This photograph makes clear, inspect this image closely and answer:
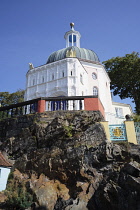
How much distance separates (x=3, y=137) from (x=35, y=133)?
3032 mm

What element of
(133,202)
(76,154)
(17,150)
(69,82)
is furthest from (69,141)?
(69,82)

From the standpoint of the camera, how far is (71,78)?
27.9m

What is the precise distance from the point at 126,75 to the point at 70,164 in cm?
2581

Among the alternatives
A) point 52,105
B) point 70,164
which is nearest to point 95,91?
point 52,105

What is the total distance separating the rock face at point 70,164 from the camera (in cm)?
939

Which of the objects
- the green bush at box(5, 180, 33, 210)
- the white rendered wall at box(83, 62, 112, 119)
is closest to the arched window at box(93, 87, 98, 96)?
the white rendered wall at box(83, 62, 112, 119)

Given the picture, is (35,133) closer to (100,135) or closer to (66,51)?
(100,135)

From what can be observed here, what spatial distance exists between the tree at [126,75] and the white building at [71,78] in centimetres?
278

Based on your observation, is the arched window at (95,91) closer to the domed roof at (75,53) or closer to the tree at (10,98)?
the domed roof at (75,53)

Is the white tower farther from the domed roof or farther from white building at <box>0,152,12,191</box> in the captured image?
white building at <box>0,152,12,191</box>

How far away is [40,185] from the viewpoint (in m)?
11.0

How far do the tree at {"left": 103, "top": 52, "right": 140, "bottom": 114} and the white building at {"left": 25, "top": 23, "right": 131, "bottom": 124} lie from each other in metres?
2.78

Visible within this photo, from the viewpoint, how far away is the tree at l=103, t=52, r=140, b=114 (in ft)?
109

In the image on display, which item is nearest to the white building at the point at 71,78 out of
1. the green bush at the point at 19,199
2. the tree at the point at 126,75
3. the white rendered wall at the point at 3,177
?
the tree at the point at 126,75
